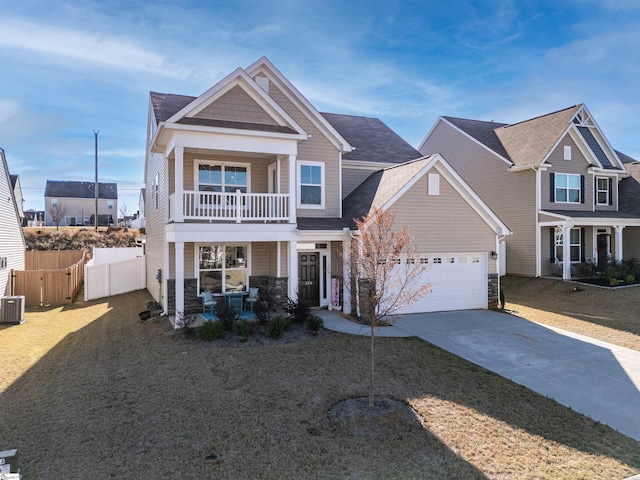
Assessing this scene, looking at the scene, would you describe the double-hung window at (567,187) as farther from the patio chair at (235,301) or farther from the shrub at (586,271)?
the patio chair at (235,301)

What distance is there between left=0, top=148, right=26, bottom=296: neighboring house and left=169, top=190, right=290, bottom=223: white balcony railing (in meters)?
8.12

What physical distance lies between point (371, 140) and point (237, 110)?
8.03 metres

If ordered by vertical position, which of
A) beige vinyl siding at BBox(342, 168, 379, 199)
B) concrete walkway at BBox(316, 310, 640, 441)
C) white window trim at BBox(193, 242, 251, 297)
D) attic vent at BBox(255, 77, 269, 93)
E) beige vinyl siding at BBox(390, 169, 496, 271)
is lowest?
concrete walkway at BBox(316, 310, 640, 441)

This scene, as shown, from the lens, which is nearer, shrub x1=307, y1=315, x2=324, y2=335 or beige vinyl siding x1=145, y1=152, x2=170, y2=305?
shrub x1=307, y1=315, x2=324, y2=335

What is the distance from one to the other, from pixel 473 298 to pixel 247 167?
10.0 m

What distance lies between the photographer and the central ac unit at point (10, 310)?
41.2ft

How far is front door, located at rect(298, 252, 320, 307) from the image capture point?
46.5 ft

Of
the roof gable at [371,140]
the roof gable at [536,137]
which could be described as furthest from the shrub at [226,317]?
the roof gable at [536,137]

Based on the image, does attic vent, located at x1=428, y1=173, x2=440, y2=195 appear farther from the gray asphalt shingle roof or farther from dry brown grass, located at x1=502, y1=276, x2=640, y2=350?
the gray asphalt shingle roof

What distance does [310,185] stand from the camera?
14.7 metres

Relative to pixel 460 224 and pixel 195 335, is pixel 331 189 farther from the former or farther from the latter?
pixel 195 335

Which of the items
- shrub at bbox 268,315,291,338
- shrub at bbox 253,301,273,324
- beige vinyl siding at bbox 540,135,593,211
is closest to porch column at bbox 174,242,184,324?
shrub at bbox 253,301,273,324

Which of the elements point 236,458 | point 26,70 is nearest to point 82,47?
point 26,70

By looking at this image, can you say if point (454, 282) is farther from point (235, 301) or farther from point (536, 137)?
point (536, 137)
